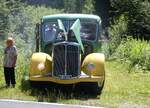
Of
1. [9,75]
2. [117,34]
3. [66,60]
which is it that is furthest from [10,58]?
[117,34]

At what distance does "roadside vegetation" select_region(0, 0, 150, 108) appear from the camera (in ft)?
41.5

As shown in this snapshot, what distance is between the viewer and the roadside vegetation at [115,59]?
1264 centimetres

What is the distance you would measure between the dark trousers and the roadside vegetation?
0.22m

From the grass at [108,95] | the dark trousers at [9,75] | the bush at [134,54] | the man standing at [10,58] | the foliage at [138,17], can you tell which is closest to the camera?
the grass at [108,95]

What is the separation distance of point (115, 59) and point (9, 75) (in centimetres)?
989

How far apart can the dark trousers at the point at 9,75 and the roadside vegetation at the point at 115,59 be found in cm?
22

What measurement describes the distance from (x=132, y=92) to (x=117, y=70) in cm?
483

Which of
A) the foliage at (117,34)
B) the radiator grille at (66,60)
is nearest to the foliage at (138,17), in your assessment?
the foliage at (117,34)

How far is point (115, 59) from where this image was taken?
74.3ft

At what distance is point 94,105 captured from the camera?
1189cm

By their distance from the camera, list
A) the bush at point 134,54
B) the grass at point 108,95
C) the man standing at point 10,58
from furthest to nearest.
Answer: the bush at point 134,54 → the man standing at point 10,58 → the grass at point 108,95

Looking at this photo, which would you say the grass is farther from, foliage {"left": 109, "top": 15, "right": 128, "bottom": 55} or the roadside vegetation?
foliage {"left": 109, "top": 15, "right": 128, "bottom": 55}

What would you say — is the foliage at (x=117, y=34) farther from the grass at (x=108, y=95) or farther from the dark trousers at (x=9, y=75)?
the dark trousers at (x=9, y=75)

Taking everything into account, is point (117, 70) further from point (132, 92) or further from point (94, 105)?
point (94, 105)
